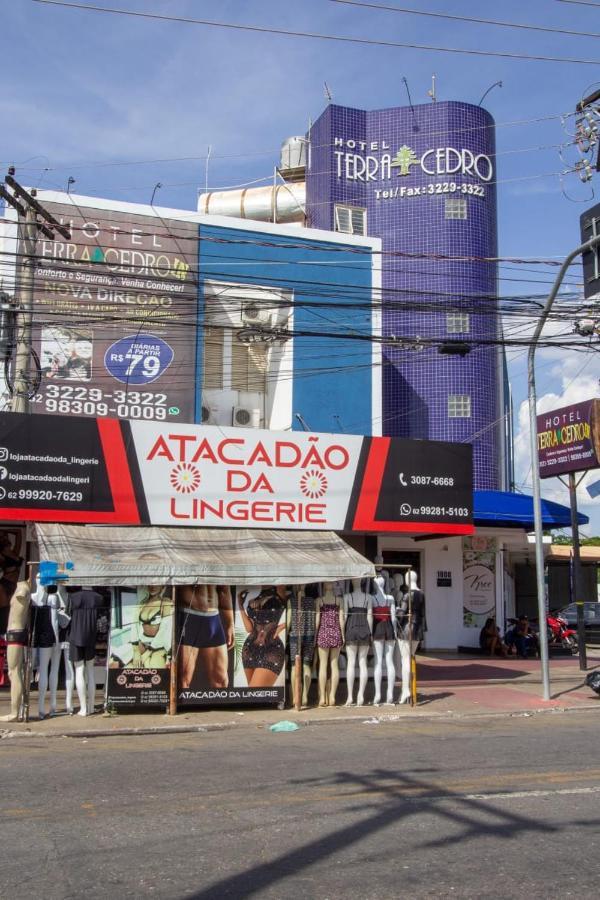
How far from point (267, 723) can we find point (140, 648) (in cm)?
229

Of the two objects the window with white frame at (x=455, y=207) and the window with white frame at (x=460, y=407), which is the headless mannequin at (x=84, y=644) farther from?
the window with white frame at (x=455, y=207)

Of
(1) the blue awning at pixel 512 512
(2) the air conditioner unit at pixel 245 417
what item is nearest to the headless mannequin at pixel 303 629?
(1) the blue awning at pixel 512 512

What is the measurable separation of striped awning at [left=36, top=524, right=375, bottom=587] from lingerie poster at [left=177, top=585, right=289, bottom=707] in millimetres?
499

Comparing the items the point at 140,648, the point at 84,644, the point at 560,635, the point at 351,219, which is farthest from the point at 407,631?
the point at 351,219

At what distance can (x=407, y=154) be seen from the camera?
126 ft

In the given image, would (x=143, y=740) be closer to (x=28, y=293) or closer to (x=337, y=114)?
(x=28, y=293)

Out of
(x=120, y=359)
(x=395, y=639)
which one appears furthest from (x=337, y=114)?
(x=395, y=639)

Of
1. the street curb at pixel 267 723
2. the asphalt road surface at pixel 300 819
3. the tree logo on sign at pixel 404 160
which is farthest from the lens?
the tree logo on sign at pixel 404 160

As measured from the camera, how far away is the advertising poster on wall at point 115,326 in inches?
999

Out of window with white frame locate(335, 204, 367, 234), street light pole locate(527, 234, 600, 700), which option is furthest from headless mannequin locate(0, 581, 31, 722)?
window with white frame locate(335, 204, 367, 234)

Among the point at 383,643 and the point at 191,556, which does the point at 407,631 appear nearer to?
the point at 383,643

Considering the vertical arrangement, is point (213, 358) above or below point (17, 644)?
above

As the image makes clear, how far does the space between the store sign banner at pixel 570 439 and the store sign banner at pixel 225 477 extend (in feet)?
9.09

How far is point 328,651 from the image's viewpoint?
15312 mm
